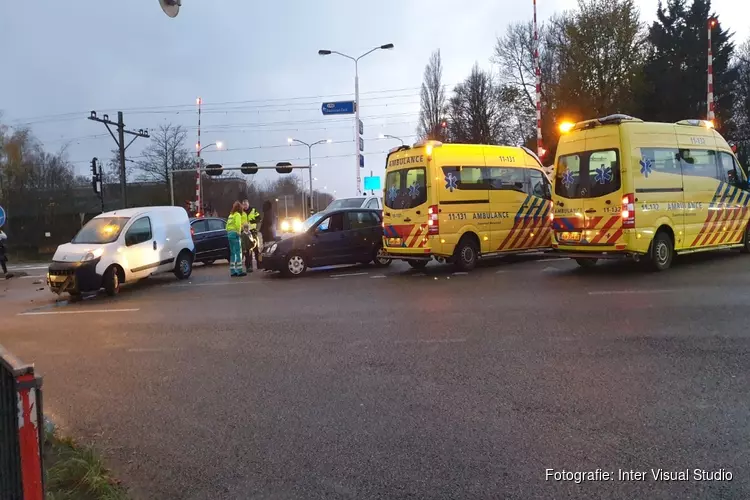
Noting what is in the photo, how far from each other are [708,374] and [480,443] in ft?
8.51

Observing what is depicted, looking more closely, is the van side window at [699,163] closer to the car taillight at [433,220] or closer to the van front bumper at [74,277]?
the car taillight at [433,220]

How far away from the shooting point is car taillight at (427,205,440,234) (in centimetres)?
1220

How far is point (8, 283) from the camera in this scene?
16.4 m

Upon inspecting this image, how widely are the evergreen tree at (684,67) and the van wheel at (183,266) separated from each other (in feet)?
106

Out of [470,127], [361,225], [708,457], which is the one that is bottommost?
[708,457]

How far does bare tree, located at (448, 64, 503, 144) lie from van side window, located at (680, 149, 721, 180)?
32446 mm

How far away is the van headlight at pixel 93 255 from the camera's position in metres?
11.5

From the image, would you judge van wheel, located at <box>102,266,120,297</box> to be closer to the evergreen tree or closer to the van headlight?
the van headlight

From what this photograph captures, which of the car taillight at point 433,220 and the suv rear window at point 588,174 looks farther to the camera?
the car taillight at point 433,220

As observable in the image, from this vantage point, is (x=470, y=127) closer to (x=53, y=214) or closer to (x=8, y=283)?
(x=53, y=214)

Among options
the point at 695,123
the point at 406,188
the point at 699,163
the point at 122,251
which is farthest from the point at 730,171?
the point at 122,251

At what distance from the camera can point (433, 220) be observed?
12.2m

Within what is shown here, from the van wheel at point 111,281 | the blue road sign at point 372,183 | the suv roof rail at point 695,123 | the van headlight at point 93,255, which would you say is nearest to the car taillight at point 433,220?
the suv roof rail at point 695,123

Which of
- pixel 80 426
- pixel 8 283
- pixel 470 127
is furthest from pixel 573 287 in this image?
pixel 470 127
